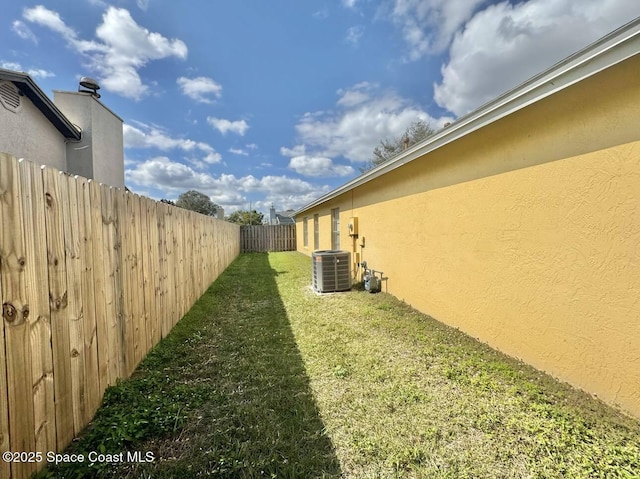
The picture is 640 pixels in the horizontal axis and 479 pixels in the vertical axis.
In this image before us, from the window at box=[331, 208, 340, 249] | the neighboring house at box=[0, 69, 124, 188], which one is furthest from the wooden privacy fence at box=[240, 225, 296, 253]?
the neighboring house at box=[0, 69, 124, 188]

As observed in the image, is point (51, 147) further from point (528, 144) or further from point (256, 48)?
point (528, 144)

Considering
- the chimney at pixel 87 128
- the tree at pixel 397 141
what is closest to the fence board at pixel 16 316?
the chimney at pixel 87 128

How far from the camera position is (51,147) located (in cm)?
681

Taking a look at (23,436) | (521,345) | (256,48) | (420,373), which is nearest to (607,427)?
(521,345)

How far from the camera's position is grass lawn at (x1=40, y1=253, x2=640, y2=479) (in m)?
1.83

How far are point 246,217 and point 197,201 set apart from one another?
28.7ft

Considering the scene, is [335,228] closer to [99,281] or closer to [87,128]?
[87,128]

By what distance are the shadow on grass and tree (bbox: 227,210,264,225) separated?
3316cm

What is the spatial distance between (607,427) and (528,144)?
2.58m

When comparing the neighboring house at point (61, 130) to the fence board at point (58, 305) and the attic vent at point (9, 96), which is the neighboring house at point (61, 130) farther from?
the fence board at point (58, 305)

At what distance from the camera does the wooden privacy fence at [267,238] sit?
20.4 meters

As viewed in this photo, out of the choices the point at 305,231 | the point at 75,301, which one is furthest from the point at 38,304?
the point at 305,231

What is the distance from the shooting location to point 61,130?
7.10 metres

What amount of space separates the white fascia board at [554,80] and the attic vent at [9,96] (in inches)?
301
